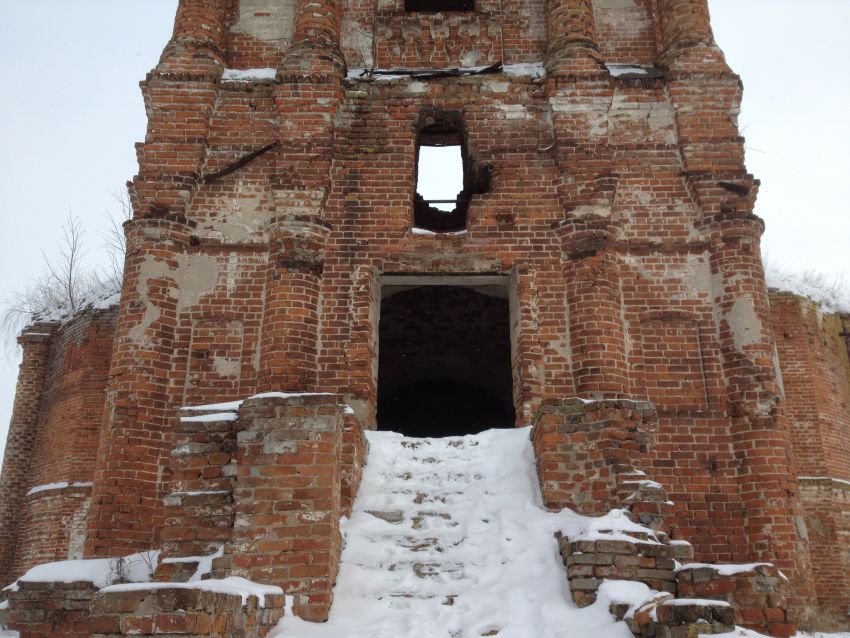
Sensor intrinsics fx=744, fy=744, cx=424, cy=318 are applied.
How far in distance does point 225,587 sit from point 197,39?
8.24 meters

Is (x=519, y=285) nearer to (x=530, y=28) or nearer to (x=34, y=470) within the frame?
(x=530, y=28)

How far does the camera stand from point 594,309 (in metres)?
8.84

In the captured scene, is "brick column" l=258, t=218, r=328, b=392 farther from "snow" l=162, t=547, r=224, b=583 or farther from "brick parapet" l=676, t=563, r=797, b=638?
"brick parapet" l=676, t=563, r=797, b=638

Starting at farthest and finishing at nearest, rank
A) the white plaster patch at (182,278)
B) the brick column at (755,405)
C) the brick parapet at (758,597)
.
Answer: the white plaster patch at (182,278) → the brick column at (755,405) → the brick parapet at (758,597)

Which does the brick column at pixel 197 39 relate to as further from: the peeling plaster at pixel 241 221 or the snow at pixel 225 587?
the snow at pixel 225 587

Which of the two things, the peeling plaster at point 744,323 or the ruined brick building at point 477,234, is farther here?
the peeling plaster at point 744,323

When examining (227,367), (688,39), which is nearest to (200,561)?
(227,367)

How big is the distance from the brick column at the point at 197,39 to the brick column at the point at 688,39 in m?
6.16

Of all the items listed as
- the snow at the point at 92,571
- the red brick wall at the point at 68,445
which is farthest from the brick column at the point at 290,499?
the red brick wall at the point at 68,445

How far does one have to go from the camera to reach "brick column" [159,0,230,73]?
32.7 ft

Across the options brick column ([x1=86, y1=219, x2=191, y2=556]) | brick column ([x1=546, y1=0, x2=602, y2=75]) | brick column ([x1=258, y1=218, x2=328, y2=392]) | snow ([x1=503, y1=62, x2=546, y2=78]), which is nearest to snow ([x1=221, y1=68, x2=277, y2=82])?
brick column ([x1=258, y1=218, x2=328, y2=392])

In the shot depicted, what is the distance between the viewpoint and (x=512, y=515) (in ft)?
21.1

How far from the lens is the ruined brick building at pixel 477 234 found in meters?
8.30

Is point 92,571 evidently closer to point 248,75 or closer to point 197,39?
point 248,75
